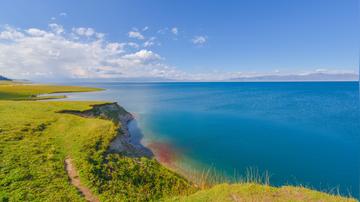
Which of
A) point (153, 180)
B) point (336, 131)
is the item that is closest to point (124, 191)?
point (153, 180)

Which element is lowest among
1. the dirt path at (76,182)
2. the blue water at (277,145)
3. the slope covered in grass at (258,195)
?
the blue water at (277,145)

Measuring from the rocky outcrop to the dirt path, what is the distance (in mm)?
4026

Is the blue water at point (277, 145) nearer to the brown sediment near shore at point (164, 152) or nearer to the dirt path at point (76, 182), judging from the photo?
the brown sediment near shore at point (164, 152)

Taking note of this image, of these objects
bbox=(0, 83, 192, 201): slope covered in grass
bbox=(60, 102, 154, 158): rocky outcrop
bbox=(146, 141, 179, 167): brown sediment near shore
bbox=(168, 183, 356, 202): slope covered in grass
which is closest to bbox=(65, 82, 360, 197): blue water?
bbox=(146, 141, 179, 167): brown sediment near shore

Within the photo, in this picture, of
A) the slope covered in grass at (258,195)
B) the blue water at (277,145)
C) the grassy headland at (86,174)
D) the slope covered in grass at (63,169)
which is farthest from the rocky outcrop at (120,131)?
the slope covered in grass at (258,195)

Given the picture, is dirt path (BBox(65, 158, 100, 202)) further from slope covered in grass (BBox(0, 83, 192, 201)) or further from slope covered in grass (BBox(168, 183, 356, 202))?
slope covered in grass (BBox(168, 183, 356, 202))

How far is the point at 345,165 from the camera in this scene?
1997cm

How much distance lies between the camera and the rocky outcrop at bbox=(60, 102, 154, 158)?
1830 cm

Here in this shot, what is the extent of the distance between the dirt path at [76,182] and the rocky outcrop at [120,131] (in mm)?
4026

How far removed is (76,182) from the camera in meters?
11.3

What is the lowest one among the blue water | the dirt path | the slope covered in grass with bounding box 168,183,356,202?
the blue water

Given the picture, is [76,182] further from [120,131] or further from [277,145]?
[277,145]

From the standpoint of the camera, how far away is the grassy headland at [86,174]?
1020 centimetres

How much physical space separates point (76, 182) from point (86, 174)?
882mm
